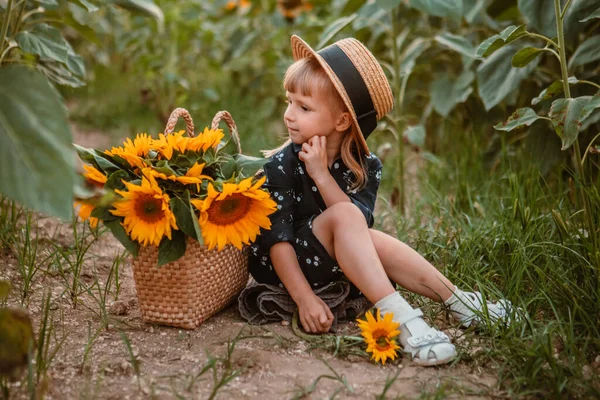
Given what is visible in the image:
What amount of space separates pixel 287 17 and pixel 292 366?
133 inches

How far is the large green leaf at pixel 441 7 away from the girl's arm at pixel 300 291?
125cm

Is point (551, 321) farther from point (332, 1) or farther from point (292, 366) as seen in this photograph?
point (332, 1)

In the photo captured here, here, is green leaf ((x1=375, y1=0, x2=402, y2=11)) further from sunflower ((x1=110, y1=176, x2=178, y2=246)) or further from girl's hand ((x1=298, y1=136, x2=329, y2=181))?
sunflower ((x1=110, y1=176, x2=178, y2=246))

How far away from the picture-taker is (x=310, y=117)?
210cm

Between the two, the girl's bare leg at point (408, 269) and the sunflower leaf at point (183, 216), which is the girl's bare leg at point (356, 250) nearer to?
the girl's bare leg at point (408, 269)

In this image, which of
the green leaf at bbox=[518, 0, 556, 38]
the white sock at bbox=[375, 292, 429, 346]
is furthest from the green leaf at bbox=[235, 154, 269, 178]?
the green leaf at bbox=[518, 0, 556, 38]

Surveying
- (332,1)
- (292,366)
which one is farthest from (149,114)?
(292,366)

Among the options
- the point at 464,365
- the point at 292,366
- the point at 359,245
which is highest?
the point at 359,245

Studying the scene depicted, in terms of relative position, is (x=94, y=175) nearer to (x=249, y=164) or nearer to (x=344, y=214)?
(x=249, y=164)

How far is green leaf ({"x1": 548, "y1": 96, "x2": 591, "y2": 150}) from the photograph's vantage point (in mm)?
2021

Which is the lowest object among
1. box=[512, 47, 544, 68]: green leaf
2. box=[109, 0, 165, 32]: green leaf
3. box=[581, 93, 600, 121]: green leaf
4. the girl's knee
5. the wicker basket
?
the wicker basket

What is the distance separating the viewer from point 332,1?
4965 millimetres

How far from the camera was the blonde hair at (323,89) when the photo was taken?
208 centimetres

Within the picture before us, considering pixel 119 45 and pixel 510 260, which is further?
pixel 119 45
